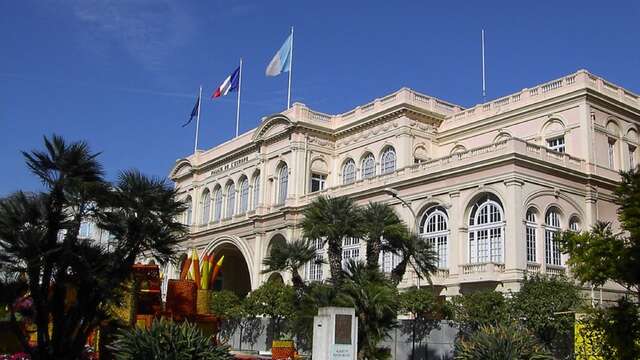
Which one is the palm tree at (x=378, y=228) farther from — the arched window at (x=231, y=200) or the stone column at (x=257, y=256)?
the arched window at (x=231, y=200)

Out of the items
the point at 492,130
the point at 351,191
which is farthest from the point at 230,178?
the point at 492,130

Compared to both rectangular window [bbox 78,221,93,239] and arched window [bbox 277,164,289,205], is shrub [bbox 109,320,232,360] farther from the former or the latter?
arched window [bbox 277,164,289,205]

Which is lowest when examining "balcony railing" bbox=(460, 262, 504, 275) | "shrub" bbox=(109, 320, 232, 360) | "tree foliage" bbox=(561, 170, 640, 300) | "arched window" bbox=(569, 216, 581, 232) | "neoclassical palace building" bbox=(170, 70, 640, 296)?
"shrub" bbox=(109, 320, 232, 360)

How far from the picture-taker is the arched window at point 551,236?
122 feet

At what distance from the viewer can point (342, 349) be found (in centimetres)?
2147

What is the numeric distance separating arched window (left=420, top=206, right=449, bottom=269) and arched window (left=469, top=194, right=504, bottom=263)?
5.41 feet

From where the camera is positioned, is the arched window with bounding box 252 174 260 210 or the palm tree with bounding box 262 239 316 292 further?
the arched window with bounding box 252 174 260 210

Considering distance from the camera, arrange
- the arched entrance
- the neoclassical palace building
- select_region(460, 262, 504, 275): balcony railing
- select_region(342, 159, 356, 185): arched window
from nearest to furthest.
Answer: select_region(460, 262, 504, 275): balcony railing → the neoclassical palace building → select_region(342, 159, 356, 185): arched window → the arched entrance

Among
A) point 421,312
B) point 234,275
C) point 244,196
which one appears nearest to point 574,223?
point 421,312

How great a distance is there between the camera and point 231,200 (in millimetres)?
61344

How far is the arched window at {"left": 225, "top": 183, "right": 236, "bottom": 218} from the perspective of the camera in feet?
199

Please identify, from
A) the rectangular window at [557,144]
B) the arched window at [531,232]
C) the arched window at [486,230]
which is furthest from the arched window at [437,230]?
the rectangular window at [557,144]

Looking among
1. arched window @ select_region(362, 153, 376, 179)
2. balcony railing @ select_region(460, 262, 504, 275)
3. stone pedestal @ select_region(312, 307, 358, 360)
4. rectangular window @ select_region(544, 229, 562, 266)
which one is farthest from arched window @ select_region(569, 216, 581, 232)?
stone pedestal @ select_region(312, 307, 358, 360)

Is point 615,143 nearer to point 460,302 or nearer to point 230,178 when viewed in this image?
point 460,302
